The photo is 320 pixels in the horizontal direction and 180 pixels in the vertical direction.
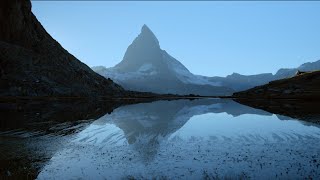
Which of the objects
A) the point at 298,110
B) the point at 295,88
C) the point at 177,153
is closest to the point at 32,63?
the point at 298,110

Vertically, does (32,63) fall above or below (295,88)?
above

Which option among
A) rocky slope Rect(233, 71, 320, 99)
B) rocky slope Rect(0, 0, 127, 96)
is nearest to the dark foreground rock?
rocky slope Rect(233, 71, 320, 99)

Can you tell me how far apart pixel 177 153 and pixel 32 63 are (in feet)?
443

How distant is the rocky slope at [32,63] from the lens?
13488 centimetres

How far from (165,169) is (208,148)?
9.59 m

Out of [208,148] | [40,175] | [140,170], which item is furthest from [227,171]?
[40,175]

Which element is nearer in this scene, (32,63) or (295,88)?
(32,63)

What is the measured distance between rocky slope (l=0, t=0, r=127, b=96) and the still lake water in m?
96.5

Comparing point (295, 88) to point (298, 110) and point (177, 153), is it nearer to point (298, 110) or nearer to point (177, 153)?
point (298, 110)

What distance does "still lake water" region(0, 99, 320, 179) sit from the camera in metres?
23.9

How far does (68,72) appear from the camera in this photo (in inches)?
6668

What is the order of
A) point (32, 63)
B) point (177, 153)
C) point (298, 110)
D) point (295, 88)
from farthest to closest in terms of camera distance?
point (295, 88) → point (32, 63) → point (298, 110) → point (177, 153)

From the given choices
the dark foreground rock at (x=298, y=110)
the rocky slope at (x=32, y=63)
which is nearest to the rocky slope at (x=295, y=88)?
the dark foreground rock at (x=298, y=110)

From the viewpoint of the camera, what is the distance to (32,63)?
15062 centimetres
